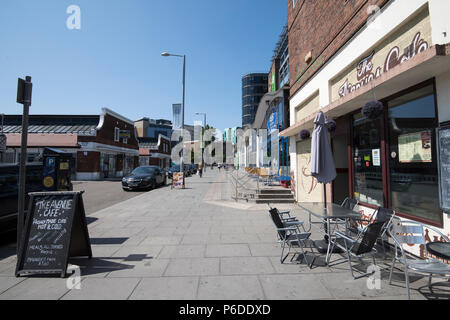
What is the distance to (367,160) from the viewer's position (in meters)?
5.93

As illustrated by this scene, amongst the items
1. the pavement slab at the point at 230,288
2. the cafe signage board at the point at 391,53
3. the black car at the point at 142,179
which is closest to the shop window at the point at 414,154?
the cafe signage board at the point at 391,53

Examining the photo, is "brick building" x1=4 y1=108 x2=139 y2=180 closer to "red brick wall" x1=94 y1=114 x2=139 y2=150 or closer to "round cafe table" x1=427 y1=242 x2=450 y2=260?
"red brick wall" x1=94 y1=114 x2=139 y2=150

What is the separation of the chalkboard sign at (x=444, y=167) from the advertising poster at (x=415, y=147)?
442 mm

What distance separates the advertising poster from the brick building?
26.7 meters

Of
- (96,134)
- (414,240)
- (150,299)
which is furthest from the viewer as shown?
(96,134)

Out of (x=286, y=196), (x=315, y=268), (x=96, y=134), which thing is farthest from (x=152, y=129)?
(x=315, y=268)

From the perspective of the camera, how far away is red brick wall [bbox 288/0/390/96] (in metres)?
6.29

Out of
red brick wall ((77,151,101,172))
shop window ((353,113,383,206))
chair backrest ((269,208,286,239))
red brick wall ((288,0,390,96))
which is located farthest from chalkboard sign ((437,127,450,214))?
red brick wall ((77,151,101,172))

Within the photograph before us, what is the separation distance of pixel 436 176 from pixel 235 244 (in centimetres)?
383

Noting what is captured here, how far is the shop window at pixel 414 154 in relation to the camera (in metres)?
4.03

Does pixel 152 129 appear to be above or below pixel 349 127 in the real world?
above

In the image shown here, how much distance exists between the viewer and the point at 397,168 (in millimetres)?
4852
